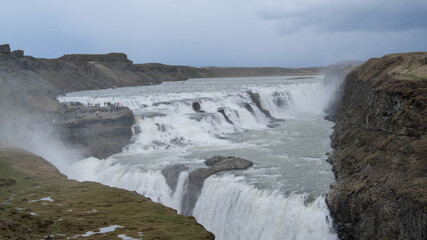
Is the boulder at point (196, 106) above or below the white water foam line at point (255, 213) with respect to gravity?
above

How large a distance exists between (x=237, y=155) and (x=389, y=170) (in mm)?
12036

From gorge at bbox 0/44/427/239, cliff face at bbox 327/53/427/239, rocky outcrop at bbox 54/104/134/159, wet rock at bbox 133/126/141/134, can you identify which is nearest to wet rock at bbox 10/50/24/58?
gorge at bbox 0/44/427/239

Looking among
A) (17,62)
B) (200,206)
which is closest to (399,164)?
(200,206)

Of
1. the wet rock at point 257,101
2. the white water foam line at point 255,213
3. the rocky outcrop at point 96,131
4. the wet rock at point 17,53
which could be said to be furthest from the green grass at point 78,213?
the wet rock at point 17,53

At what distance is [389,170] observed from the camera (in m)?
13.9

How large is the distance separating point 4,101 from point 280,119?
2627 centimetres

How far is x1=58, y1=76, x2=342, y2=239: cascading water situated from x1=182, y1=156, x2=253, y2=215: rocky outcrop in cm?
25

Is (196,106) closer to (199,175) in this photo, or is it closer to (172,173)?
(172,173)

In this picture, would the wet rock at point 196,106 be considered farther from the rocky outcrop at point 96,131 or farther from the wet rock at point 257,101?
the rocky outcrop at point 96,131

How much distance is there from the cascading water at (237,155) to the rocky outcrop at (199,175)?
0.25 m

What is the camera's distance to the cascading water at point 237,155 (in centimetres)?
1602

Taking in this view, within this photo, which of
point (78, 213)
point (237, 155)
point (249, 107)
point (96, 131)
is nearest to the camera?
point (78, 213)

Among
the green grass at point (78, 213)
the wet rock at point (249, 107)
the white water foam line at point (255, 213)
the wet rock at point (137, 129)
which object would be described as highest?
the wet rock at point (249, 107)

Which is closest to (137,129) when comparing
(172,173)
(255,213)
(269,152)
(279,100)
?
(172,173)
